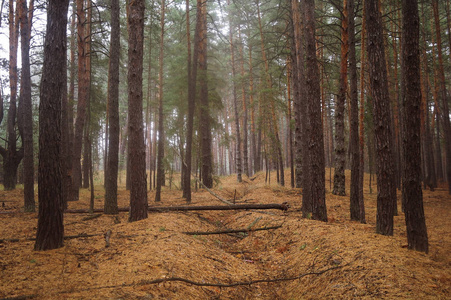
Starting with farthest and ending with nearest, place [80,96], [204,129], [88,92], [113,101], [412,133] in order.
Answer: [204,129]
[80,96]
[88,92]
[113,101]
[412,133]

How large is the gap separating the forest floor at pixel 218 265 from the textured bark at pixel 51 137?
0.37 metres

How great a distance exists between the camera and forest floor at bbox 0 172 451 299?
3256 millimetres

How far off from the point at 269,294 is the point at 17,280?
3.49 meters

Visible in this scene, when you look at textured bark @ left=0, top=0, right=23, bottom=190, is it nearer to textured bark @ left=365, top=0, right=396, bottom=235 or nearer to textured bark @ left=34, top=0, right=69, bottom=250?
textured bark @ left=34, top=0, right=69, bottom=250

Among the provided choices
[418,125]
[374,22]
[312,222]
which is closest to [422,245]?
[418,125]

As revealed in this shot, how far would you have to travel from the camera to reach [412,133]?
432 cm

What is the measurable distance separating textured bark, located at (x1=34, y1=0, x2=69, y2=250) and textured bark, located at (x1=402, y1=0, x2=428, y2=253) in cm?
604

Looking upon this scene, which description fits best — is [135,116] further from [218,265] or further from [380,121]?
[380,121]

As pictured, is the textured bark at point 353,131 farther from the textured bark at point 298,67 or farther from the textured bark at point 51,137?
the textured bark at point 51,137

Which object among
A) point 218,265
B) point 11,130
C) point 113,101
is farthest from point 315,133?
point 11,130

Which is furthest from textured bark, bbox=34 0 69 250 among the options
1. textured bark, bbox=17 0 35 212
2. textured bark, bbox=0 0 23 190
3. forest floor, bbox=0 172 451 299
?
textured bark, bbox=0 0 23 190

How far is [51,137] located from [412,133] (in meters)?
6.21

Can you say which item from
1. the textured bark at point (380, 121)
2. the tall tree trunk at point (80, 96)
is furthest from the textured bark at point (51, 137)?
the tall tree trunk at point (80, 96)

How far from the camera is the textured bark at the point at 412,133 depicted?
4.23 m
